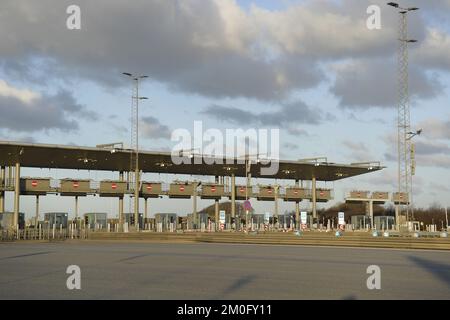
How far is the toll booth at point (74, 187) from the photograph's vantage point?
59.7 m

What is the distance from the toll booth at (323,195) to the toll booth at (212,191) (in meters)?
14.4

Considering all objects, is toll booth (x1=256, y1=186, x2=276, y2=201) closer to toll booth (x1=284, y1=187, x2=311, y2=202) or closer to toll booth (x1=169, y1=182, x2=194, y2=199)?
toll booth (x1=284, y1=187, x2=311, y2=202)

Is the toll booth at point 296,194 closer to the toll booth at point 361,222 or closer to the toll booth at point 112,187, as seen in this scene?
the toll booth at point 361,222

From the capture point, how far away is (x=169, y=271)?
16.2 meters

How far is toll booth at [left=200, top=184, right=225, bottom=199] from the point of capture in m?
66.1

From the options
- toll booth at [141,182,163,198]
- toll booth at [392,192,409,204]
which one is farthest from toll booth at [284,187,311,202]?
toll booth at [141,182,163,198]

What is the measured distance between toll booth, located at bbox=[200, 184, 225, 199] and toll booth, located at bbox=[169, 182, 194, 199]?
1402 millimetres

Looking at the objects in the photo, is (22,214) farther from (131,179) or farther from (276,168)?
(276,168)

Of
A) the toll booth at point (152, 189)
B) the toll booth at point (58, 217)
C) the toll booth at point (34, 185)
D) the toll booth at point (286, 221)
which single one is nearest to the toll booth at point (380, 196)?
the toll booth at point (286, 221)

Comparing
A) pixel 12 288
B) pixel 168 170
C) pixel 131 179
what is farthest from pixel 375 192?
pixel 12 288

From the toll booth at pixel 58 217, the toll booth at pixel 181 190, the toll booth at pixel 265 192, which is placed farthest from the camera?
the toll booth at pixel 265 192
